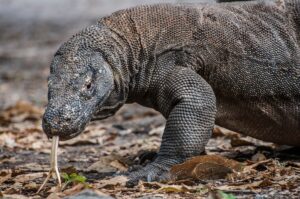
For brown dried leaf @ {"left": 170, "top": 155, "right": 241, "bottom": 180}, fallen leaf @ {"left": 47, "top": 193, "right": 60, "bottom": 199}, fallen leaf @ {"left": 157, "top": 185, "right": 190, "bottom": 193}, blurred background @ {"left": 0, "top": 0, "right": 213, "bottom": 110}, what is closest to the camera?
fallen leaf @ {"left": 47, "top": 193, "right": 60, "bottom": 199}

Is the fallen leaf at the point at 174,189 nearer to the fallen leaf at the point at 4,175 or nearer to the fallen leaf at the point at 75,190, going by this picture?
the fallen leaf at the point at 75,190

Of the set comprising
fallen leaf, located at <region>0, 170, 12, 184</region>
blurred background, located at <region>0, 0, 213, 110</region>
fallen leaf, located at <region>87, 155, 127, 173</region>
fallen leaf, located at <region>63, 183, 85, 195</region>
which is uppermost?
fallen leaf, located at <region>63, 183, 85, 195</region>

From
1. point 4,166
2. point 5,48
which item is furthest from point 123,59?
point 5,48

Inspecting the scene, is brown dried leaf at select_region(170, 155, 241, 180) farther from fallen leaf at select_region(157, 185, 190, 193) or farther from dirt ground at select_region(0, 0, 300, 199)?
fallen leaf at select_region(157, 185, 190, 193)

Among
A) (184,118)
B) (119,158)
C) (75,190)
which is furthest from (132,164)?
(75,190)

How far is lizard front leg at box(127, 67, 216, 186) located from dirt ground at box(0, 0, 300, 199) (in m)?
0.25

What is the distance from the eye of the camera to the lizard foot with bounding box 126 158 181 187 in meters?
5.85

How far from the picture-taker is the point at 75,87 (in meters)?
5.90

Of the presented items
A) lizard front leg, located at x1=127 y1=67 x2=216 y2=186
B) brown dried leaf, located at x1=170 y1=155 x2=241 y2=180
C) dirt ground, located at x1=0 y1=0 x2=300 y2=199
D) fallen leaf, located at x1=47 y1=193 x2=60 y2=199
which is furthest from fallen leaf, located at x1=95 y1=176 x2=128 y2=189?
fallen leaf, located at x1=47 y1=193 x2=60 y2=199

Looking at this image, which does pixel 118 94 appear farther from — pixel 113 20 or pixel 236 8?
pixel 236 8

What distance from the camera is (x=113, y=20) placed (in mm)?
6660

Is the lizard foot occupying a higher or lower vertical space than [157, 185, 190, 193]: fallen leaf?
lower

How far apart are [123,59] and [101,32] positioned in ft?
0.87

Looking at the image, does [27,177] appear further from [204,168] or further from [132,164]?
[204,168]
